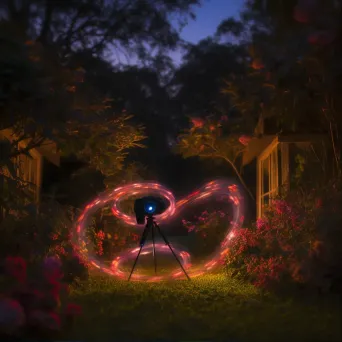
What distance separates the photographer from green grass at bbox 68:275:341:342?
5.30 m

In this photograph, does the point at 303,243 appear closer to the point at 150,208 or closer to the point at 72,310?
the point at 72,310

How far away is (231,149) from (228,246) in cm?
473

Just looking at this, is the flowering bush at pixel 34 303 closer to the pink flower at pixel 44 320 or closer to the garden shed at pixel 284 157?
the pink flower at pixel 44 320

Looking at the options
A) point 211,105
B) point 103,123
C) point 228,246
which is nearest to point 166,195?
point 228,246

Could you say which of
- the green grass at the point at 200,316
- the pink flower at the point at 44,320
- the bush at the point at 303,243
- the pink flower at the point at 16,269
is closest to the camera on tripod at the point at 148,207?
the green grass at the point at 200,316

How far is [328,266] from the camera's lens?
653 cm

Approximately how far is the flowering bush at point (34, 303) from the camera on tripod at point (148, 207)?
422cm

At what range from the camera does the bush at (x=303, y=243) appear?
646 centimetres

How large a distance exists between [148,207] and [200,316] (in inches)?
151

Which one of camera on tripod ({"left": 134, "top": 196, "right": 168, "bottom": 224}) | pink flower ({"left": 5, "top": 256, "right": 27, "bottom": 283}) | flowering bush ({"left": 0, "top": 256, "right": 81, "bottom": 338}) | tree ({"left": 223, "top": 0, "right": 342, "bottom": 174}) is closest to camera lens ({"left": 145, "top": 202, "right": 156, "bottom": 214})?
camera on tripod ({"left": 134, "top": 196, "right": 168, "bottom": 224})

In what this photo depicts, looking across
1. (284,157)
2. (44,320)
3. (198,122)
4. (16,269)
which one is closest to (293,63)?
(16,269)

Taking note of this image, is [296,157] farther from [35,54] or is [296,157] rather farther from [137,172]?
[137,172]

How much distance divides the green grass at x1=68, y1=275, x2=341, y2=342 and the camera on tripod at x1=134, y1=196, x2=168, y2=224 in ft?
5.28

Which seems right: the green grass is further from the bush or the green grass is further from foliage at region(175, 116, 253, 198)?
foliage at region(175, 116, 253, 198)
